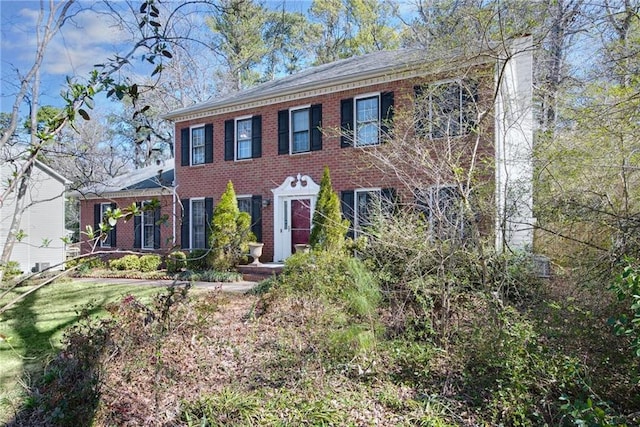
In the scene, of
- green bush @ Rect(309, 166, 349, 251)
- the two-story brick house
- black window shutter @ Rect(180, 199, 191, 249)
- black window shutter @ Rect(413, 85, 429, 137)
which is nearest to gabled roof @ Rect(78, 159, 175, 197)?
black window shutter @ Rect(180, 199, 191, 249)

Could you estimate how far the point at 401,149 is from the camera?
757cm

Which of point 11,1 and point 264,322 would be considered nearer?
point 11,1

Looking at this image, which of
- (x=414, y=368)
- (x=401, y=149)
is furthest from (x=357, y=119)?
(x=414, y=368)

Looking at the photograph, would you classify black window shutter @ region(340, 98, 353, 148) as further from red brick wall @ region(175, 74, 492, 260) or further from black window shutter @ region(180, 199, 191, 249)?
black window shutter @ region(180, 199, 191, 249)

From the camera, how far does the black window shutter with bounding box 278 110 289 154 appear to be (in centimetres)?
1320

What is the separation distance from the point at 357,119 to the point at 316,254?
5.28 metres

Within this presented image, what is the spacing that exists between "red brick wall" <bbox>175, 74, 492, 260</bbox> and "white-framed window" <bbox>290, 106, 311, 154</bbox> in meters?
0.21

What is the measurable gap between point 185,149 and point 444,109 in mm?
10107

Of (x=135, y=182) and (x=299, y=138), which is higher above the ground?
(x=299, y=138)

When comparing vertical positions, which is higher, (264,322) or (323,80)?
(323,80)

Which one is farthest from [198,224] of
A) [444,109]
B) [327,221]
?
[444,109]

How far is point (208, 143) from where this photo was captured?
15.0 m

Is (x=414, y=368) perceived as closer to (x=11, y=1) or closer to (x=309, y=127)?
(x=11, y=1)

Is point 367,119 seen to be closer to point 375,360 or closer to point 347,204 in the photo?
point 347,204
